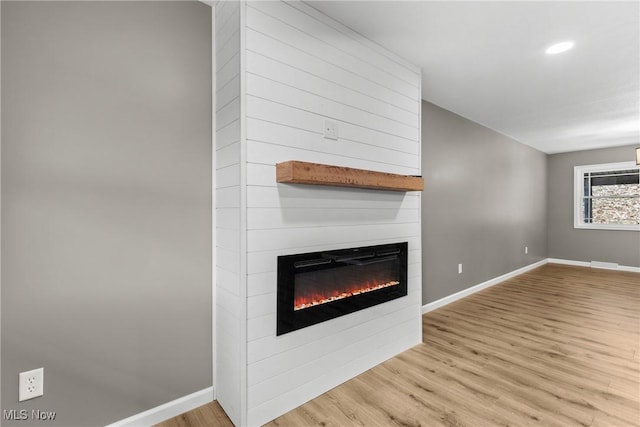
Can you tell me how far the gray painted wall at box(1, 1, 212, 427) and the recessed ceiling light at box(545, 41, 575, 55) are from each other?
2687 millimetres

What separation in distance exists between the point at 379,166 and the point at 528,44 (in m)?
1.55

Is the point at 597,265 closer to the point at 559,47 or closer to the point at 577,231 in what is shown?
the point at 577,231

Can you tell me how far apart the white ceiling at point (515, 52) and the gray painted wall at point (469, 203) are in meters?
0.40

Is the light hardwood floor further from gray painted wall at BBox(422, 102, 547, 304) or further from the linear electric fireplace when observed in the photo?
gray painted wall at BBox(422, 102, 547, 304)

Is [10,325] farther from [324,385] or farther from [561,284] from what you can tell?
[561,284]

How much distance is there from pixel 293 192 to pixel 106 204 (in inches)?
40.7

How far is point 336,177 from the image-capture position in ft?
6.61

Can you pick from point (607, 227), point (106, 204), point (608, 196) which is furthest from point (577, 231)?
point (106, 204)

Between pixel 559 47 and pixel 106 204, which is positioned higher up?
pixel 559 47

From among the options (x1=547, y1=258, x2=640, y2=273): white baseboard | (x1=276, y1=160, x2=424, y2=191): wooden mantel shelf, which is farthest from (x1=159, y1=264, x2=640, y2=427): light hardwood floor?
(x1=547, y1=258, x2=640, y2=273): white baseboard

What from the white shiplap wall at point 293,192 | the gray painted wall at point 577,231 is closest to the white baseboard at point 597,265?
the gray painted wall at point 577,231

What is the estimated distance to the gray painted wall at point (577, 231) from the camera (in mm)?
6203

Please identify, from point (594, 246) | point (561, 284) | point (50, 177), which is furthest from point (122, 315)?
point (594, 246)

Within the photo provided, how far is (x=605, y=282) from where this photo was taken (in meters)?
5.27
